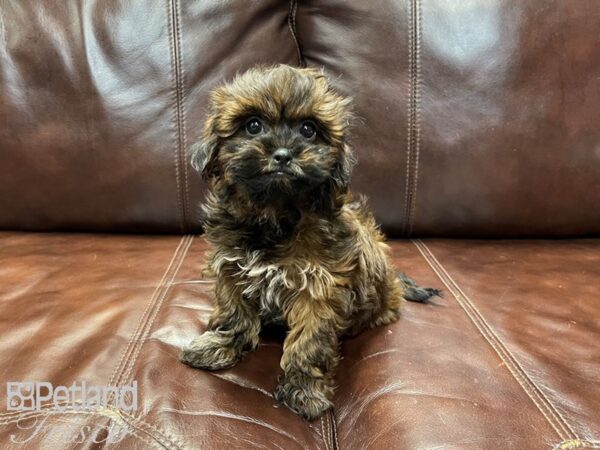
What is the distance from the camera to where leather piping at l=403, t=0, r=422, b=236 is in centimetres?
189

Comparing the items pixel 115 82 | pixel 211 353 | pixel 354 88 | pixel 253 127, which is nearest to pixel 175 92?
pixel 115 82

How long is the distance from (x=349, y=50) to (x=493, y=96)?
528 mm

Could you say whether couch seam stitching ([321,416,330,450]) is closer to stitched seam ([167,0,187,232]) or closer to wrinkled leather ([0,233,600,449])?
wrinkled leather ([0,233,600,449])

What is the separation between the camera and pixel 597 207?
6.54ft

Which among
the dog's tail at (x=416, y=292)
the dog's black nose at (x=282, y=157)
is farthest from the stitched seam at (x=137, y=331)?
the dog's tail at (x=416, y=292)

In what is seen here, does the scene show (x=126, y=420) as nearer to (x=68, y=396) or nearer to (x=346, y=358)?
(x=68, y=396)

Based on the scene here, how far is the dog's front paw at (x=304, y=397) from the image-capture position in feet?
3.93

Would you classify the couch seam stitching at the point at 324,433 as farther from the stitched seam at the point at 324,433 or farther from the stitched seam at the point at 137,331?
the stitched seam at the point at 137,331

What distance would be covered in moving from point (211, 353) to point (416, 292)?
641mm

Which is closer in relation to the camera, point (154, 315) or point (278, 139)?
point (278, 139)

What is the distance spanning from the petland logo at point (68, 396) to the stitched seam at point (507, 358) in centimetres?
82

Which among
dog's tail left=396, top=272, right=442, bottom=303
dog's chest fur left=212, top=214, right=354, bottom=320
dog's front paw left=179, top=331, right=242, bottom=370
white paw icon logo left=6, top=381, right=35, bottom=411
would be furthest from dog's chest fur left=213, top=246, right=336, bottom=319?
white paw icon logo left=6, top=381, right=35, bottom=411

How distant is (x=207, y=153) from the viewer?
1330 millimetres

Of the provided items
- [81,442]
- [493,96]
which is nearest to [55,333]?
[81,442]
